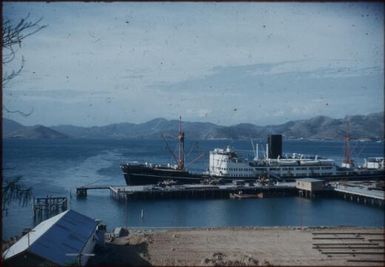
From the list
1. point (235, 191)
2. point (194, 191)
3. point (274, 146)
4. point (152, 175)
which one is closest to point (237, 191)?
point (235, 191)

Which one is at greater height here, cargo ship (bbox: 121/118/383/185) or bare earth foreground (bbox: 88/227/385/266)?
cargo ship (bbox: 121/118/383/185)

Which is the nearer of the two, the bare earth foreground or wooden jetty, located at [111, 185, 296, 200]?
the bare earth foreground

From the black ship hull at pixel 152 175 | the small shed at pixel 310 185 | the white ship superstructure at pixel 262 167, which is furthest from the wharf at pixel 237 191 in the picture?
the white ship superstructure at pixel 262 167

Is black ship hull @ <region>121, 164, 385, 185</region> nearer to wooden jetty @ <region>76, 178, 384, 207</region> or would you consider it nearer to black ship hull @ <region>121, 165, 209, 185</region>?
black ship hull @ <region>121, 165, 209, 185</region>

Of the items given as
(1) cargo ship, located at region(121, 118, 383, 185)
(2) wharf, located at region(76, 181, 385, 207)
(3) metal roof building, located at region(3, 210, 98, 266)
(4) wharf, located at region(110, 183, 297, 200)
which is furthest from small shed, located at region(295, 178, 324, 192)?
(3) metal roof building, located at region(3, 210, 98, 266)

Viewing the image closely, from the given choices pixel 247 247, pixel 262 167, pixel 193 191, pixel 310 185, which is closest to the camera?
pixel 247 247

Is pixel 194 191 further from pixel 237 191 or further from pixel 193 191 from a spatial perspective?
pixel 237 191
